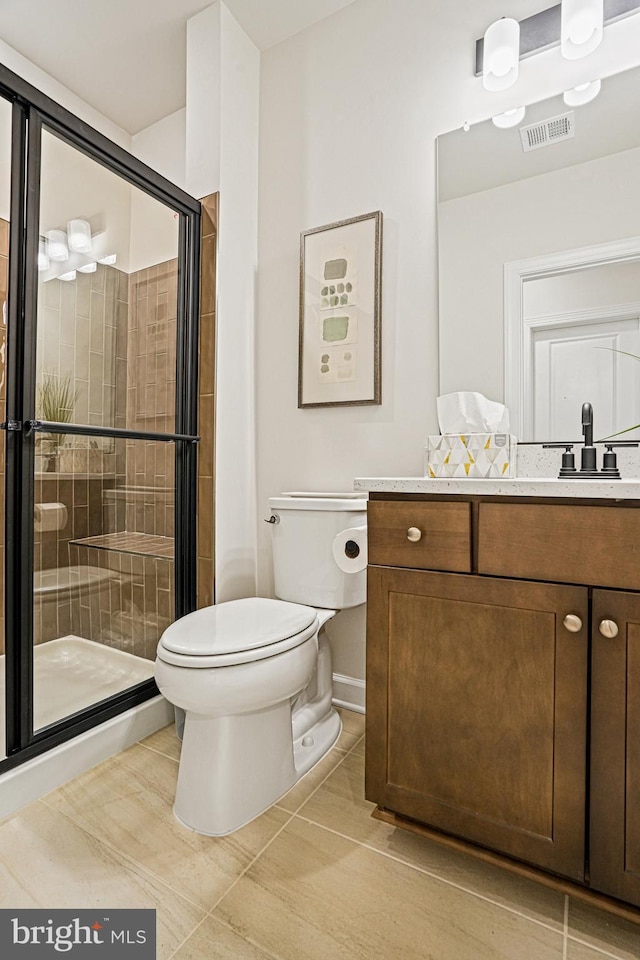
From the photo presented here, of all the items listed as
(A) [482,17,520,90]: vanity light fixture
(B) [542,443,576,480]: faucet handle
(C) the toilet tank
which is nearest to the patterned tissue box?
(B) [542,443,576,480]: faucet handle

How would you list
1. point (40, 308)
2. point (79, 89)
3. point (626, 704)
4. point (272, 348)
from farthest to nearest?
point (79, 89) → point (272, 348) → point (40, 308) → point (626, 704)

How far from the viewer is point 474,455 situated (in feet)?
4.22

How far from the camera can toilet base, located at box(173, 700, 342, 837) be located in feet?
4.06

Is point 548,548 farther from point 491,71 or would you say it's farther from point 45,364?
point 491,71

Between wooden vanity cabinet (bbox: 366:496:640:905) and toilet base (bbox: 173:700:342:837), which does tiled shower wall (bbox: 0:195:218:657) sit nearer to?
toilet base (bbox: 173:700:342:837)

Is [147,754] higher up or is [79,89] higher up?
[79,89]

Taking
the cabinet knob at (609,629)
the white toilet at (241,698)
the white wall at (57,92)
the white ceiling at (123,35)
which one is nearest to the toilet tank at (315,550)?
the white toilet at (241,698)

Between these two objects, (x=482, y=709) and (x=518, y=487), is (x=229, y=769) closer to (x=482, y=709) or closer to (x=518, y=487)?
(x=482, y=709)

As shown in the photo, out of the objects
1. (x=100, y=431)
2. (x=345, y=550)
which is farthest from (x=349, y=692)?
(x=100, y=431)

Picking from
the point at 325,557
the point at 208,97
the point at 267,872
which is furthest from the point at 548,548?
the point at 208,97

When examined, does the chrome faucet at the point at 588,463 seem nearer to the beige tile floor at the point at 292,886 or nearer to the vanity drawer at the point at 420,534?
the vanity drawer at the point at 420,534

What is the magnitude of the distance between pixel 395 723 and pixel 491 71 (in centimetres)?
190

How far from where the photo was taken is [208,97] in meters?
1.91

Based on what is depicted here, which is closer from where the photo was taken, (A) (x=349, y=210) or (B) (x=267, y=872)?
(B) (x=267, y=872)
